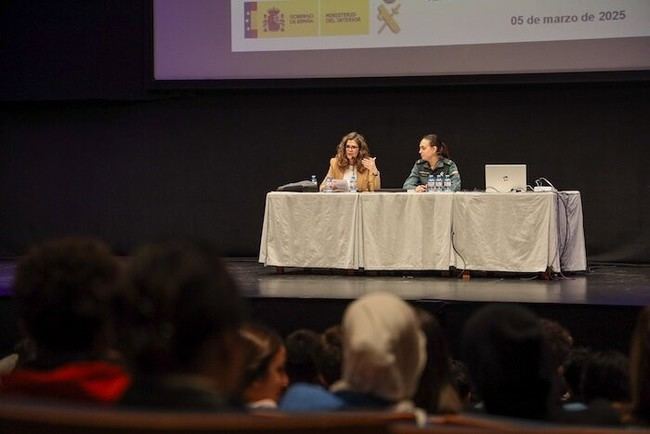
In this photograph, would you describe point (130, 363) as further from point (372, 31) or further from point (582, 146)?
point (582, 146)

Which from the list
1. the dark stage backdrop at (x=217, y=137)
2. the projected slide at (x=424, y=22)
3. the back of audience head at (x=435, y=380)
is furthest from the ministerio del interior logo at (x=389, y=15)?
the back of audience head at (x=435, y=380)

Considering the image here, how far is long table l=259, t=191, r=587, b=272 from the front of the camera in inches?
240

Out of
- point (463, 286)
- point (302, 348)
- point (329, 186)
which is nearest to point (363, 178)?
point (329, 186)

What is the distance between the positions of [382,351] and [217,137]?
6.95m

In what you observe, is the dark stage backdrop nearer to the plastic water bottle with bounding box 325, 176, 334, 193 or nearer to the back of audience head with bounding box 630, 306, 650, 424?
the plastic water bottle with bounding box 325, 176, 334, 193

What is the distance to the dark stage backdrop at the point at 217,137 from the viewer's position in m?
7.62

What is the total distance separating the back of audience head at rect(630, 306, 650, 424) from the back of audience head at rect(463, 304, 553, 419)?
0.17m

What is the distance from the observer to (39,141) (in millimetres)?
8773

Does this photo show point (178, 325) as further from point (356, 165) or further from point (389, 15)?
point (389, 15)

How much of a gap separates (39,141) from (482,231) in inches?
Answer: 188

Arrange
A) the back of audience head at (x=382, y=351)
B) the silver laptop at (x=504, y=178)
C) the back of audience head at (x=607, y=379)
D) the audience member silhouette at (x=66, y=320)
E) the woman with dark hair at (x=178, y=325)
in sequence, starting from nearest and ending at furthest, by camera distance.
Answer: the woman with dark hair at (x=178, y=325) → the audience member silhouette at (x=66, y=320) → the back of audience head at (x=382, y=351) → the back of audience head at (x=607, y=379) → the silver laptop at (x=504, y=178)

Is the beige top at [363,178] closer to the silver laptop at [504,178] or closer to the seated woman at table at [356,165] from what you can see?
the seated woman at table at [356,165]

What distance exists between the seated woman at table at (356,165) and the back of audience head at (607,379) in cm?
448

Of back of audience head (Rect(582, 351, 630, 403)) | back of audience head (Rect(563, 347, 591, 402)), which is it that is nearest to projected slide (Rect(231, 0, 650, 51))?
back of audience head (Rect(563, 347, 591, 402))
